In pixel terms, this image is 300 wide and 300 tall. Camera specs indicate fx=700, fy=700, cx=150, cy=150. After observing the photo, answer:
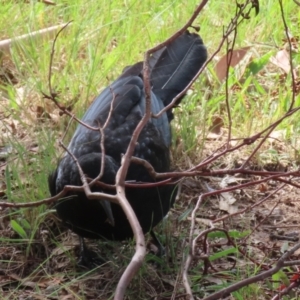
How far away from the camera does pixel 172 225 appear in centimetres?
331

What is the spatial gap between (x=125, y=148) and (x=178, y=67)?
0.97 m

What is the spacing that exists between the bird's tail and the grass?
13 centimetres

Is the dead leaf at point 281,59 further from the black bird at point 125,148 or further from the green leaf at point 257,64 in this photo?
the black bird at point 125,148

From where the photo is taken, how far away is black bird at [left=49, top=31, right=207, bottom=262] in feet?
9.43

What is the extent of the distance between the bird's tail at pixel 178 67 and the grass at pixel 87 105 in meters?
0.13

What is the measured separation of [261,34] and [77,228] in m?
2.33

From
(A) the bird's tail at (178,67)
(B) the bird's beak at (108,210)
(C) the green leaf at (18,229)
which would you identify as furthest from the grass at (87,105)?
(B) the bird's beak at (108,210)

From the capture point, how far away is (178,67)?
13.0ft

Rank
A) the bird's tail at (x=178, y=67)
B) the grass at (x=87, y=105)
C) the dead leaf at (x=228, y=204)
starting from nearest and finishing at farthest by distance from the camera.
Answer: the grass at (x=87, y=105), the dead leaf at (x=228, y=204), the bird's tail at (x=178, y=67)

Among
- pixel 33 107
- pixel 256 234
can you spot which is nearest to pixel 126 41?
pixel 33 107

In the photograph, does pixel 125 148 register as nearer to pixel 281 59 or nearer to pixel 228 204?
pixel 228 204

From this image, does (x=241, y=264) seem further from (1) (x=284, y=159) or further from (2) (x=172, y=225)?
(1) (x=284, y=159)

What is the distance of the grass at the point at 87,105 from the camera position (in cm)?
299

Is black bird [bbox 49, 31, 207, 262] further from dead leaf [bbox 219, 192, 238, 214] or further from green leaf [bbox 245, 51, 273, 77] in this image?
green leaf [bbox 245, 51, 273, 77]
